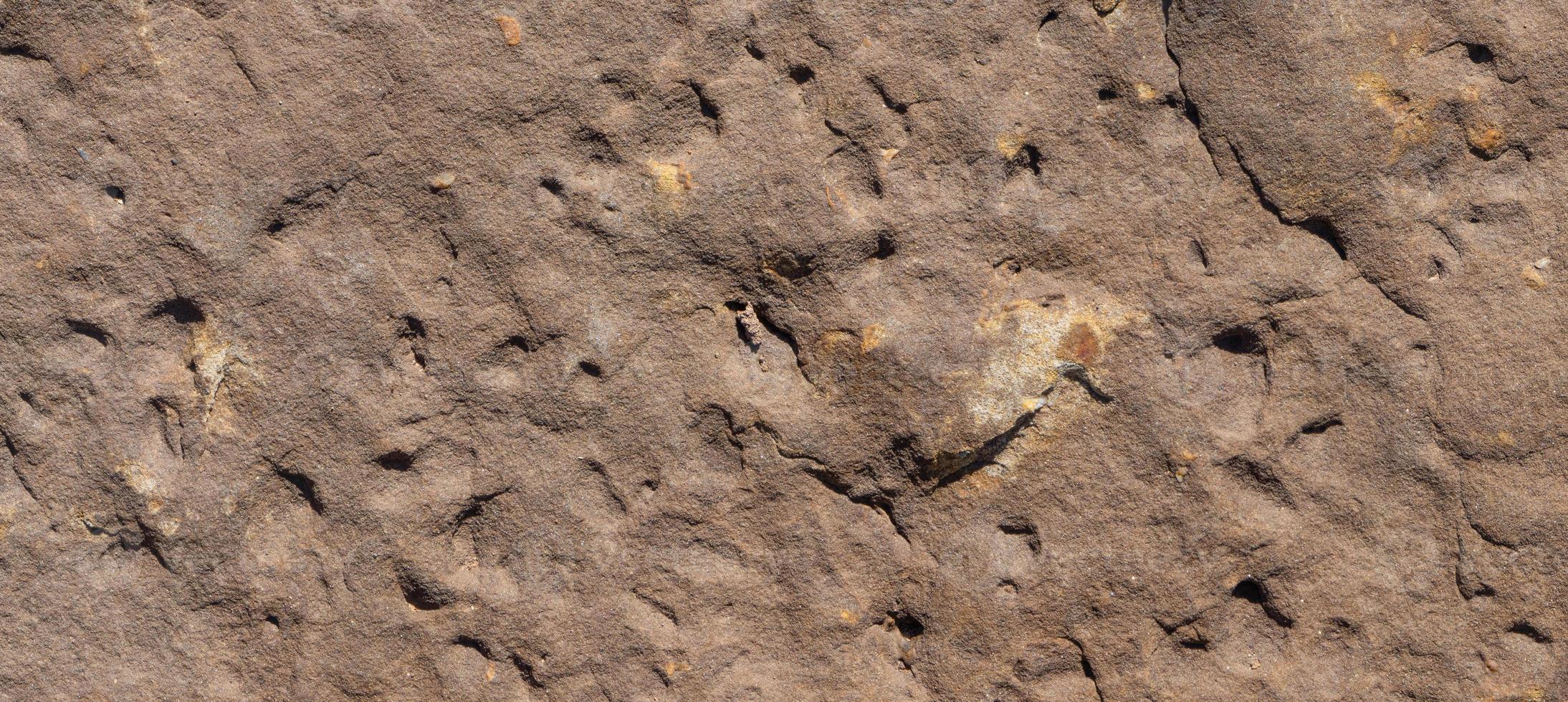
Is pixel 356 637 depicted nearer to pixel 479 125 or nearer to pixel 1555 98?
pixel 479 125

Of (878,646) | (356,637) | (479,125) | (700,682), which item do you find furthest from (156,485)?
(878,646)

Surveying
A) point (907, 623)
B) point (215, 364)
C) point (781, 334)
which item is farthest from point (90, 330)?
point (907, 623)

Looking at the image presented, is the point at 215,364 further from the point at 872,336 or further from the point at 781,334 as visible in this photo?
the point at 872,336

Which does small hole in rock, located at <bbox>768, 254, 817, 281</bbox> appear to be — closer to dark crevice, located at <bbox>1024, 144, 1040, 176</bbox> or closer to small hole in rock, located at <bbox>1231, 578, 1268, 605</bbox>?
dark crevice, located at <bbox>1024, 144, 1040, 176</bbox>

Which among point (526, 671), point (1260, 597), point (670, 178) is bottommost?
point (526, 671)

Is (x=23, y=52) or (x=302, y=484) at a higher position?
(x=23, y=52)

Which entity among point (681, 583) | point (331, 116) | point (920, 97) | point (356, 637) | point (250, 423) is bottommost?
point (356, 637)

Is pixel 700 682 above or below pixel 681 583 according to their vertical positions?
below
